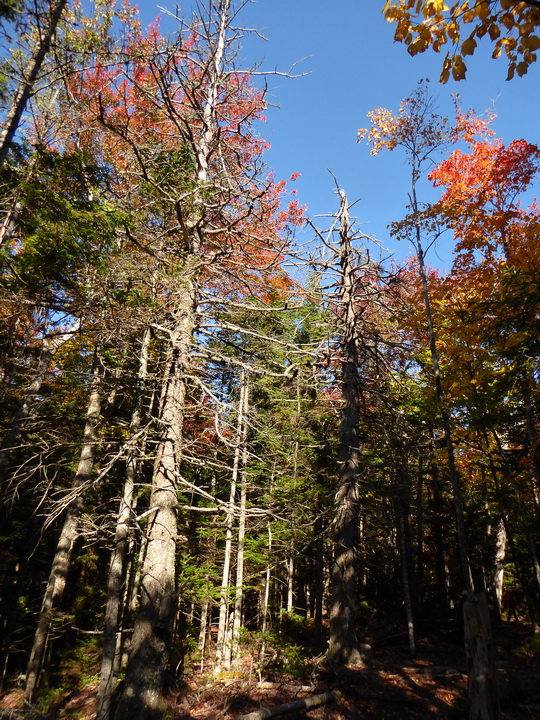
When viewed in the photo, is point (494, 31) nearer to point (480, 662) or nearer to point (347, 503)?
point (480, 662)

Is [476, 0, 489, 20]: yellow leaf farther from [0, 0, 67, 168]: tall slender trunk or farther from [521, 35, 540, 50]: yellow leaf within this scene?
[0, 0, 67, 168]: tall slender trunk

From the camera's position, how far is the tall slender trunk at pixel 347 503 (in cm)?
947

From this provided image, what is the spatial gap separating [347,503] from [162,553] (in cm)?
620

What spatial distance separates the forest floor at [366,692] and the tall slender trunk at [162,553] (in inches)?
127

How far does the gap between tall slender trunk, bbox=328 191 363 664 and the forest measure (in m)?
0.06

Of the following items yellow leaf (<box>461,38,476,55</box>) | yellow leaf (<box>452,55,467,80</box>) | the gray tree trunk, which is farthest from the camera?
the gray tree trunk

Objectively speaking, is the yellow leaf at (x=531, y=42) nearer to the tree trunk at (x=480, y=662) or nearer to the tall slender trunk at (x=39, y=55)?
the tall slender trunk at (x=39, y=55)

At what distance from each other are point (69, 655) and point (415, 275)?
21574 mm

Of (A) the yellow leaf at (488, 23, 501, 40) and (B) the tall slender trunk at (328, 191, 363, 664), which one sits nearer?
(A) the yellow leaf at (488, 23, 501, 40)

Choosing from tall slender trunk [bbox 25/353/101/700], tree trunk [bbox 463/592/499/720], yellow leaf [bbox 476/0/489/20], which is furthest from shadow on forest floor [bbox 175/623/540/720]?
yellow leaf [bbox 476/0/489/20]

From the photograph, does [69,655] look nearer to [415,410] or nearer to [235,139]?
[415,410]

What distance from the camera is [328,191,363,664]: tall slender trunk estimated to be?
31.1ft

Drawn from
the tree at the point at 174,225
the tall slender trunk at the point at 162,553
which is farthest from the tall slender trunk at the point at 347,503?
the tall slender trunk at the point at 162,553

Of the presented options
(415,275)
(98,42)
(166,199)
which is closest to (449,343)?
(415,275)
